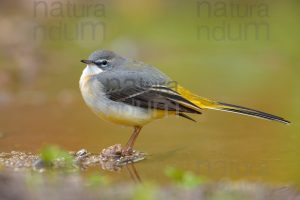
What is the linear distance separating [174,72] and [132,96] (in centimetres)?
502

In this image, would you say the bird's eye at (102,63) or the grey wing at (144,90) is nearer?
the grey wing at (144,90)

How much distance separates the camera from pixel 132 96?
842cm

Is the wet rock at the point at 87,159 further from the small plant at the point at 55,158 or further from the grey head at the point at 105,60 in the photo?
the grey head at the point at 105,60

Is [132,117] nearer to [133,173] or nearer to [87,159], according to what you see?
[87,159]

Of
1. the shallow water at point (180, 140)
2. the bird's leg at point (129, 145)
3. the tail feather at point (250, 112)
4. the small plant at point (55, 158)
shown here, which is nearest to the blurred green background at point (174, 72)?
the shallow water at point (180, 140)

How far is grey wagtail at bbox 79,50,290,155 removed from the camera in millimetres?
8297

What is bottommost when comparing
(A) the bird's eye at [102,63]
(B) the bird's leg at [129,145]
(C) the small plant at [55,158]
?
(B) the bird's leg at [129,145]

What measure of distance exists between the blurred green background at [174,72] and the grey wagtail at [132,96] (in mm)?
438

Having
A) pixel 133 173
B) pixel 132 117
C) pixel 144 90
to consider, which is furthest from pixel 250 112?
pixel 133 173

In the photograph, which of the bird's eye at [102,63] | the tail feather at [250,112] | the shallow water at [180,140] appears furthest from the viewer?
the bird's eye at [102,63]

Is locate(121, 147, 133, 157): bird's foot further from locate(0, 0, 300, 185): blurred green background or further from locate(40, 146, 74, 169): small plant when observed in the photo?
locate(40, 146, 74, 169): small plant

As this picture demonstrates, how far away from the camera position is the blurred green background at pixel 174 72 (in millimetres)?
8445

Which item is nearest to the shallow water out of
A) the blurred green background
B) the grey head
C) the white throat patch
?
the blurred green background

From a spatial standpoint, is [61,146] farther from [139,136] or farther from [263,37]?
[263,37]
